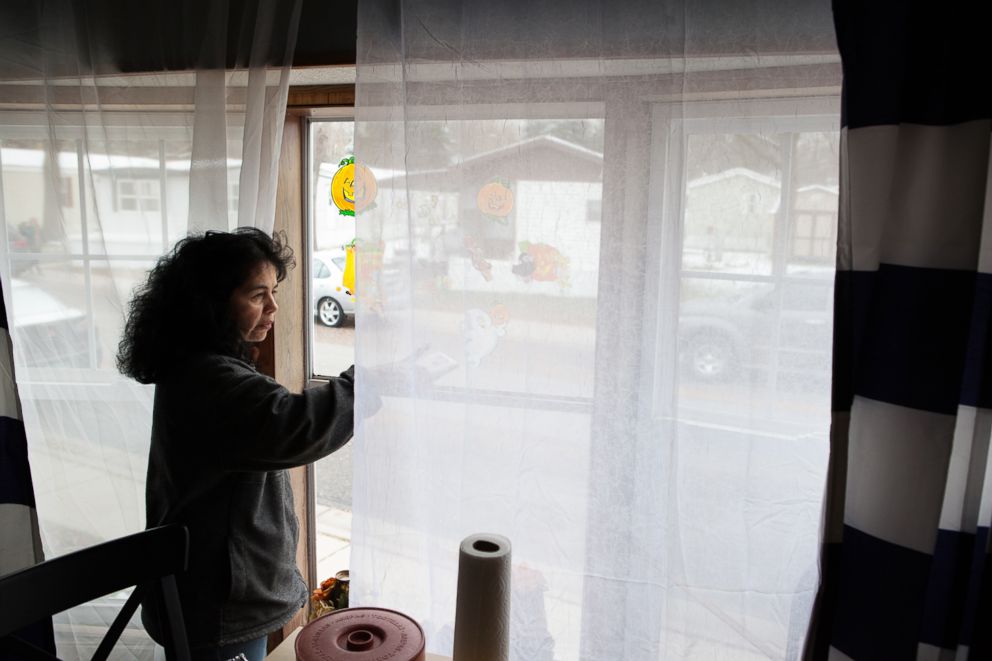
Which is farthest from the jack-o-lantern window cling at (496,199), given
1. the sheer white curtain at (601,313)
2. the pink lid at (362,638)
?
the pink lid at (362,638)

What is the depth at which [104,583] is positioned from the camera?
45.2 inches

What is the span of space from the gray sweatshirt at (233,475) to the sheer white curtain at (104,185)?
42cm

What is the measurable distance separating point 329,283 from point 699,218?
38.6 inches

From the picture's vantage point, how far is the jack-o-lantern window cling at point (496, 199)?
125cm

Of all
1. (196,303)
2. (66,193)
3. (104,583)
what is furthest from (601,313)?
(66,193)

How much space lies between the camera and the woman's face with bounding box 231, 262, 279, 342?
1.25 metres

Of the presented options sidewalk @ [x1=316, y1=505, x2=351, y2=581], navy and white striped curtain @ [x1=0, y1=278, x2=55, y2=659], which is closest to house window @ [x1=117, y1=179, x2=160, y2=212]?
navy and white striped curtain @ [x1=0, y1=278, x2=55, y2=659]

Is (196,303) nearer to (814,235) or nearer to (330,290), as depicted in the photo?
(330,290)

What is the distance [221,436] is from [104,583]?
0.98ft

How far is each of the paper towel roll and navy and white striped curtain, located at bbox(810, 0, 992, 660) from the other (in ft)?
1.63

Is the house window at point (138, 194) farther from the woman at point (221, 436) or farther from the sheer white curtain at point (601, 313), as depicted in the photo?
the sheer white curtain at point (601, 313)

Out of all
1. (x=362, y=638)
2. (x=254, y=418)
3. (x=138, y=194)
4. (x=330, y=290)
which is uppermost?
(x=138, y=194)

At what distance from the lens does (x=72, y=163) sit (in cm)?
161

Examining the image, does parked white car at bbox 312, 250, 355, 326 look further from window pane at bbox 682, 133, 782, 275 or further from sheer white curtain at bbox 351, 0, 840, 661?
window pane at bbox 682, 133, 782, 275
